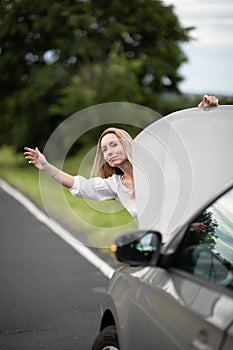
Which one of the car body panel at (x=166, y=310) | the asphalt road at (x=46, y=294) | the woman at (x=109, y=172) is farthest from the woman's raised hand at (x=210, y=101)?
the asphalt road at (x=46, y=294)

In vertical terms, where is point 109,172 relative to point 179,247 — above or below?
above

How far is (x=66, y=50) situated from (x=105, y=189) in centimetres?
3690

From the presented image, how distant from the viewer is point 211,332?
2984 mm

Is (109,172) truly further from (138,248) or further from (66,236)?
(66,236)

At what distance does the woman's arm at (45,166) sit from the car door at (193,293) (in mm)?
1601

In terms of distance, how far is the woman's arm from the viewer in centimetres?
562

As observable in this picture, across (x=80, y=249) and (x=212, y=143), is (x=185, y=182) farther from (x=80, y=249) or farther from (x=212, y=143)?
(x=80, y=249)

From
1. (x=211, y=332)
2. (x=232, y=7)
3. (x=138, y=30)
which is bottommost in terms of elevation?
(x=211, y=332)

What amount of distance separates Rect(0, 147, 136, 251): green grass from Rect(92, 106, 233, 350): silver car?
846mm

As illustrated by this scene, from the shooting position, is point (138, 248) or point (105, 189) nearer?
point (138, 248)

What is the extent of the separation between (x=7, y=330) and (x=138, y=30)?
127 feet

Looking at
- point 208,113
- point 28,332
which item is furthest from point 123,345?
point 28,332

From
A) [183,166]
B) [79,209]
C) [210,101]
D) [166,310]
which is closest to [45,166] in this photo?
[183,166]

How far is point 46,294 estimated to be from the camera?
343 inches
